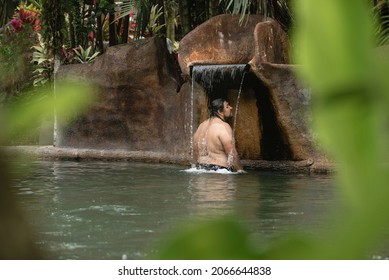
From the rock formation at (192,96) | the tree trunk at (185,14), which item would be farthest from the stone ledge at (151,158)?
the tree trunk at (185,14)

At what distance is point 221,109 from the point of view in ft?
41.9

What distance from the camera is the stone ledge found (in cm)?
1239

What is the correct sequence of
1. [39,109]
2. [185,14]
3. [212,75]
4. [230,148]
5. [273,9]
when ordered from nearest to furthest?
[39,109] < [230,148] < [212,75] < [273,9] < [185,14]

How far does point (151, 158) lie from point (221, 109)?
2081 mm

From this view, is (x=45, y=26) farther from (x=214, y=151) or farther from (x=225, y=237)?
(x=225, y=237)

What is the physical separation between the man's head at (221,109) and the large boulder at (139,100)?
1287 millimetres

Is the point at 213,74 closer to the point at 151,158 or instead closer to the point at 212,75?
the point at 212,75

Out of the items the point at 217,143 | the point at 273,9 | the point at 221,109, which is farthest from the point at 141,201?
the point at 273,9

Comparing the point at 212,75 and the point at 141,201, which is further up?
the point at 212,75

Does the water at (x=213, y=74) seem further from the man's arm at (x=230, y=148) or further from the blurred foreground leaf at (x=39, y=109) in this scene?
the blurred foreground leaf at (x=39, y=109)

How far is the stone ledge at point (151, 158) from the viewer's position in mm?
12391

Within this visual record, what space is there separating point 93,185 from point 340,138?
10.3m
